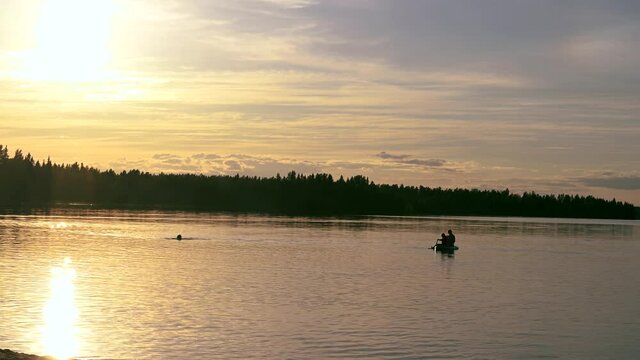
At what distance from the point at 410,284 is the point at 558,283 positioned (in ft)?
40.7

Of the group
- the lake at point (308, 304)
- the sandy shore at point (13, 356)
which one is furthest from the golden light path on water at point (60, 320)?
the sandy shore at point (13, 356)

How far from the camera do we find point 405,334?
3753 centimetres

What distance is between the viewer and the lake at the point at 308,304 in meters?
34.4

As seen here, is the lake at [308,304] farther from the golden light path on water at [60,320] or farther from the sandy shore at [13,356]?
the sandy shore at [13,356]

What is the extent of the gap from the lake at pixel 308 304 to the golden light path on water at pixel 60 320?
82mm

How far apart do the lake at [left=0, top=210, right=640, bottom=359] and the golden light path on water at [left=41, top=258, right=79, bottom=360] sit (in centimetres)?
8

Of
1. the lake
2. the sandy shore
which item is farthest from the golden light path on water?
the sandy shore

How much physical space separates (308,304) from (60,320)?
13.7 meters

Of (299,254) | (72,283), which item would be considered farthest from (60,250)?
(72,283)

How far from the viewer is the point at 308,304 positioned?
46406mm

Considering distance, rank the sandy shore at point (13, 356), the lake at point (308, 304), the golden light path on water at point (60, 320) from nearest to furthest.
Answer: the sandy shore at point (13, 356) < the golden light path on water at point (60, 320) < the lake at point (308, 304)

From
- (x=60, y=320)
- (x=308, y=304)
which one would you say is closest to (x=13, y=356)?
(x=60, y=320)

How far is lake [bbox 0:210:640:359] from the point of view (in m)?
34.4

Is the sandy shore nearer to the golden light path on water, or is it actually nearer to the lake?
the golden light path on water
